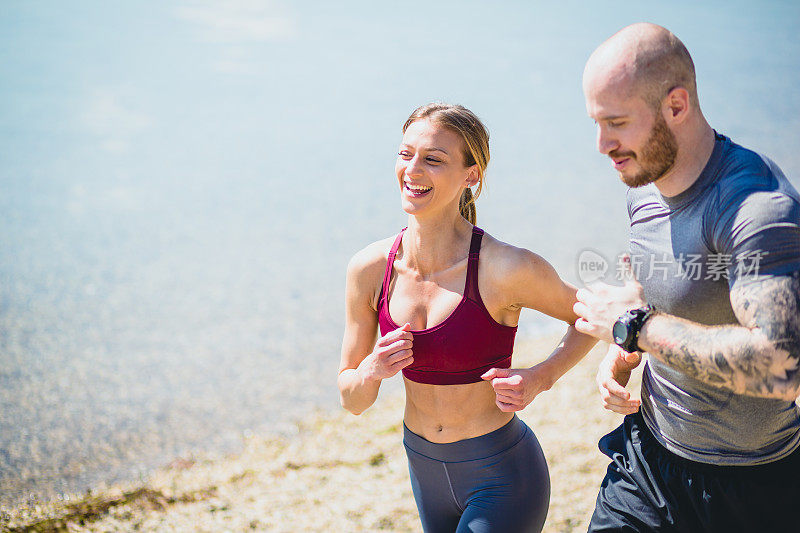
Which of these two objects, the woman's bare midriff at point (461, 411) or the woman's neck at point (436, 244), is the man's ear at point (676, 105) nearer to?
the woman's neck at point (436, 244)

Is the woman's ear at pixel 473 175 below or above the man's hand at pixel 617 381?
above

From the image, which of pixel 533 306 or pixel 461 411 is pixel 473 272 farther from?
pixel 461 411

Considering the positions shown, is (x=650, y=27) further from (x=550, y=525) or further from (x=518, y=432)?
(x=550, y=525)

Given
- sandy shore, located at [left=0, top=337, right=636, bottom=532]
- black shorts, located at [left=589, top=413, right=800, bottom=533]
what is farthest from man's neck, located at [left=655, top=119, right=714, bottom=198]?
sandy shore, located at [left=0, top=337, right=636, bottom=532]

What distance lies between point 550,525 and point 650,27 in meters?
2.67

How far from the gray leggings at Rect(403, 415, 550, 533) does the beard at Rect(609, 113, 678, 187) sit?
1.00 meters

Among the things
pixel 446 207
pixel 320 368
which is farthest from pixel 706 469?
pixel 320 368

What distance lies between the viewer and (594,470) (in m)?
4.07

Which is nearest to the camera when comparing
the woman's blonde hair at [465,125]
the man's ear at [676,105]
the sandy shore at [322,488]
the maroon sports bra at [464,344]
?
the man's ear at [676,105]

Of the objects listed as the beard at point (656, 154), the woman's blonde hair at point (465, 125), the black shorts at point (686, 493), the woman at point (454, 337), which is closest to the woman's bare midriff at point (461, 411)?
the woman at point (454, 337)

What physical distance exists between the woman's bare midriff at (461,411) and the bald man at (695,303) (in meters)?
0.38

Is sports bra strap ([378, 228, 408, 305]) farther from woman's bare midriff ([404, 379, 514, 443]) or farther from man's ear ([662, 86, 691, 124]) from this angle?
man's ear ([662, 86, 691, 124])

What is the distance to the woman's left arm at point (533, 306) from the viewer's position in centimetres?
215

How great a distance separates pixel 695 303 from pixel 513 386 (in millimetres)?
591
